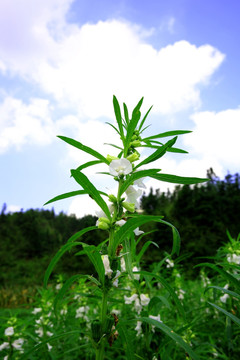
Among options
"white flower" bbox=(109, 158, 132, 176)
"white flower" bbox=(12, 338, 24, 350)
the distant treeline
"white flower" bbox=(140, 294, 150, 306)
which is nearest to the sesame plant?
"white flower" bbox=(109, 158, 132, 176)

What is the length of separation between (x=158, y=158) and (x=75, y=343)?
2.46 m

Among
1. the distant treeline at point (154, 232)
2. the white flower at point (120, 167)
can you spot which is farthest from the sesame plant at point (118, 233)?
the distant treeline at point (154, 232)

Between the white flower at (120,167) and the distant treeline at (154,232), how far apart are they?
11.5 meters

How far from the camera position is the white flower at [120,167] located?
1.11 m

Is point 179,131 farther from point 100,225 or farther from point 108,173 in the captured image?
point 100,225

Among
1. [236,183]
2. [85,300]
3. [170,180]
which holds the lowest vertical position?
[85,300]

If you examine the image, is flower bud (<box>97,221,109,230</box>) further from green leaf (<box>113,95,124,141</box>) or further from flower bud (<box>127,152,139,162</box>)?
green leaf (<box>113,95,124,141</box>)

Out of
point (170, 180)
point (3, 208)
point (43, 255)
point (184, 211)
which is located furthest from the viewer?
point (3, 208)

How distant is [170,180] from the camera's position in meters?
1.08

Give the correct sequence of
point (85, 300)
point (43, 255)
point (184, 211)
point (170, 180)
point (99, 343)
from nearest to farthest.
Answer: point (99, 343) < point (170, 180) < point (85, 300) < point (184, 211) < point (43, 255)

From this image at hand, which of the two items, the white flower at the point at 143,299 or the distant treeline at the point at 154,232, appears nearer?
the white flower at the point at 143,299

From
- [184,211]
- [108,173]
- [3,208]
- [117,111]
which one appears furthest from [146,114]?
[3,208]

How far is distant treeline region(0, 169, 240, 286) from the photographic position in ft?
60.3

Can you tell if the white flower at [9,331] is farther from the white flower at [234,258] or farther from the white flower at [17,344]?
the white flower at [234,258]
